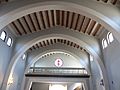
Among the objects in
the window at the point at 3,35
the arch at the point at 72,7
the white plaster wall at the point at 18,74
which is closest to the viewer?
the arch at the point at 72,7

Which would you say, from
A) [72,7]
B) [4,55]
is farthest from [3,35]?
[72,7]

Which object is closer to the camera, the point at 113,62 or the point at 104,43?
the point at 113,62

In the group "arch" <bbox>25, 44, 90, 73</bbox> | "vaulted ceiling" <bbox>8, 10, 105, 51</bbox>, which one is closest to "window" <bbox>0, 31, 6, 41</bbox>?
"vaulted ceiling" <bbox>8, 10, 105, 51</bbox>

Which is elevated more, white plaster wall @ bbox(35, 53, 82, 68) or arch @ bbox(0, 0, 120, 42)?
white plaster wall @ bbox(35, 53, 82, 68)

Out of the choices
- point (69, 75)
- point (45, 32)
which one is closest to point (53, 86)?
point (69, 75)

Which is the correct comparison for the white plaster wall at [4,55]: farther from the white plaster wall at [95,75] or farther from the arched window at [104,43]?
the white plaster wall at [95,75]

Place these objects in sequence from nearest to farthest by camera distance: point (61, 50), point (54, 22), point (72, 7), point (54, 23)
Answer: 1. point (72, 7)
2. point (54, 22)
3. point (54, 23)
4. point (61, 50)

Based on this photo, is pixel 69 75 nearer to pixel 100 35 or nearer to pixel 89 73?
pixel 89 73

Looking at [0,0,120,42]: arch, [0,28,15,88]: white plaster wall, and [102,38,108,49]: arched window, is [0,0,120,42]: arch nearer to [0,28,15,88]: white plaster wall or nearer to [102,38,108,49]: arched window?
[0,28,15,88]: white plaster wall

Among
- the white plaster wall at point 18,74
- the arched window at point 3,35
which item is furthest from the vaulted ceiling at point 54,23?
the white plaster wall at point 18,74

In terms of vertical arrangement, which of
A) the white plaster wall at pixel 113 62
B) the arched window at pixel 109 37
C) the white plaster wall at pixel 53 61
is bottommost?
the white plaster wall at pixel 113 62

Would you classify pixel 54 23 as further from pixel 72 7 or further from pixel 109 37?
pixel 109 37

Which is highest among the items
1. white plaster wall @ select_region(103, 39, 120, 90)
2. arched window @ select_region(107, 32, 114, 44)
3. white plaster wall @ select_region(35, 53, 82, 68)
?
white plaster wall @ select_region(35, 53, 82, 68)

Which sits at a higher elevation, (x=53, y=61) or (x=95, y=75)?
(x=53, y=61)
